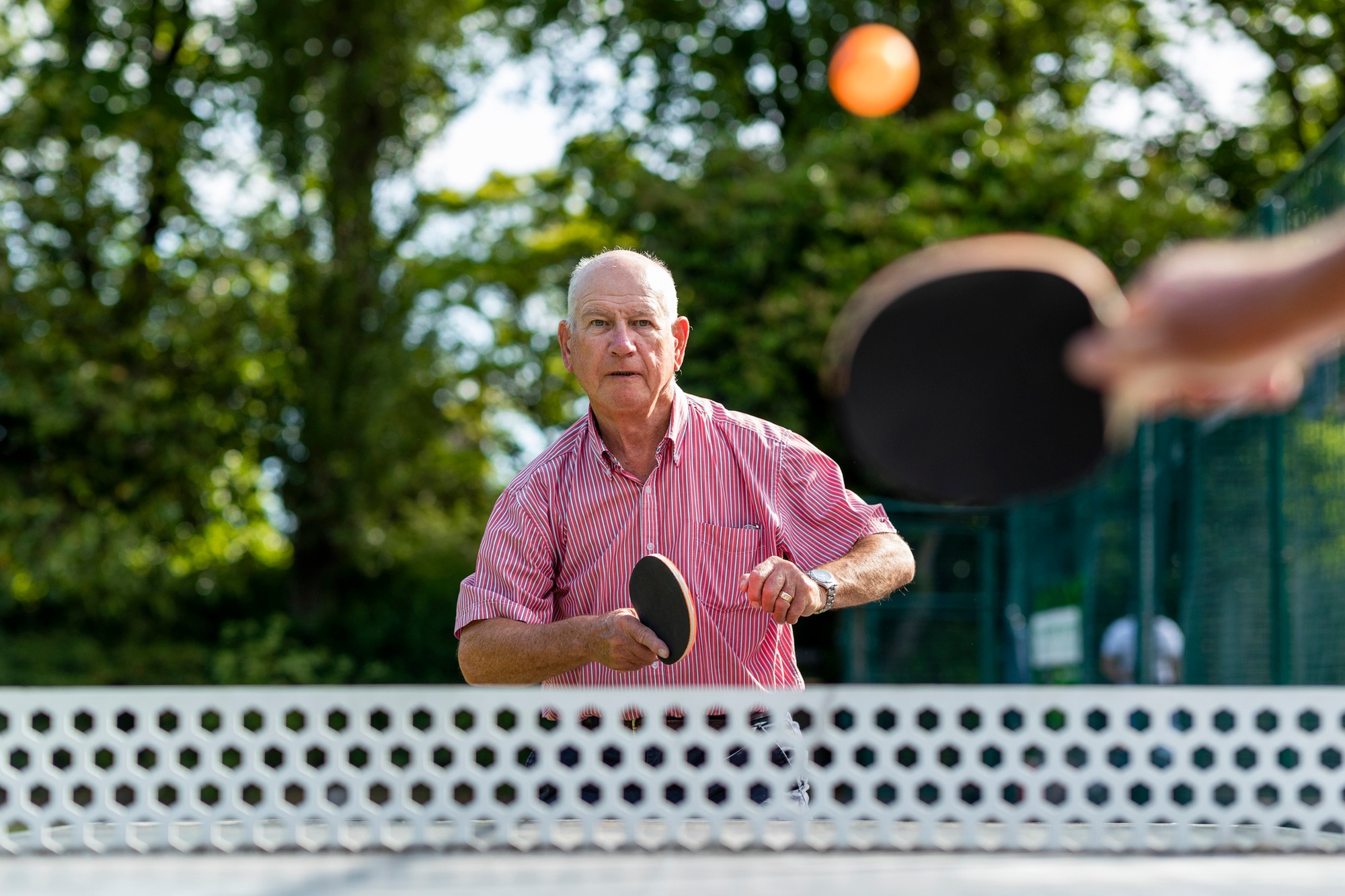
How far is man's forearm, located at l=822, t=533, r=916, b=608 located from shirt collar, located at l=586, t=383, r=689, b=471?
42 cm

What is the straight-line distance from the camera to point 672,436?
322 centimetres

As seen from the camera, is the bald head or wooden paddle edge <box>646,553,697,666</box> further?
the bald head

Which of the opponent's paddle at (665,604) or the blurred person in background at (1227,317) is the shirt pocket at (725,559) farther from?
the blurred person in background at (1227,317)

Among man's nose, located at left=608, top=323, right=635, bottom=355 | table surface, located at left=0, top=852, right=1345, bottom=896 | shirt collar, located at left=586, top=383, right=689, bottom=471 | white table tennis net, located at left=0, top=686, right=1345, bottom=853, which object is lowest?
table surface, located at left=0, top=852, right=1345, bottom=896

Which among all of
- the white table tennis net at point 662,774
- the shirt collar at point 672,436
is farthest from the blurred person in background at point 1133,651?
the shirt collar at point 672,436

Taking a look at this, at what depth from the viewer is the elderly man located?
3.16m

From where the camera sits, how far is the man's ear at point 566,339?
3.29 m

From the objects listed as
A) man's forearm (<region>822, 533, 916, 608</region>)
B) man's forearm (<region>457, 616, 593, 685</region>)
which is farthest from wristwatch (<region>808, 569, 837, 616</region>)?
man's forearm (<region>457, 616, 593, 685</region>)

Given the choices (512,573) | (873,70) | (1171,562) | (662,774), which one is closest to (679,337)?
(512,573)

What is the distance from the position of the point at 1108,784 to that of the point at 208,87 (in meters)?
14.1

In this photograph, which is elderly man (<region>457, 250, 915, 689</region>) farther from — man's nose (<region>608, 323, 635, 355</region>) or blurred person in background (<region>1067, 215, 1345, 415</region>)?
blurred person in background (<region>1067, 215, 1345, 415</region>)

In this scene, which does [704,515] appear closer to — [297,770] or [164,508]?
[297,770]

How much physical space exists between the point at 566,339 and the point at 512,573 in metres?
0.52

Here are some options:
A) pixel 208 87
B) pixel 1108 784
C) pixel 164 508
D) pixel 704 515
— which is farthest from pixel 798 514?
pixel 208 87
